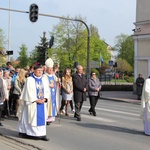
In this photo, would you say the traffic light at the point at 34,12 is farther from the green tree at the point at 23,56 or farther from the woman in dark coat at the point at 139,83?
the green tree at the point at 23,56

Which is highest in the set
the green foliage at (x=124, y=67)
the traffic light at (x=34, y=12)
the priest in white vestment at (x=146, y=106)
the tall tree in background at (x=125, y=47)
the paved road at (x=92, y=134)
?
the tall tree in background at (x=125, y=47)

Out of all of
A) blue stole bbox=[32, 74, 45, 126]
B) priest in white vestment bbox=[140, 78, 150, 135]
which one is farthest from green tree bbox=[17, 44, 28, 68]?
blue stole bbox=[32, 74, 45, 126]

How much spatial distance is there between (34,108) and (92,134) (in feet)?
6.53

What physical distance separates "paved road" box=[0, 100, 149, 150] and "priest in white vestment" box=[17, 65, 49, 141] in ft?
0.82

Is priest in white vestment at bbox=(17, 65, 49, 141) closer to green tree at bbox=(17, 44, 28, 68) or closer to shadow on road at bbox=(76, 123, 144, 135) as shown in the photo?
shadow on road at bbox=(76, 123, 144, 135)

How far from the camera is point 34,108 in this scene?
8.16 meters

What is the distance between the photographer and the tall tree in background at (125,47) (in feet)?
337

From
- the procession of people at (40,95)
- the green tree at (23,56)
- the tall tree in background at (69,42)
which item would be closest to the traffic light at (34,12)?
the procession of people at (40,95)

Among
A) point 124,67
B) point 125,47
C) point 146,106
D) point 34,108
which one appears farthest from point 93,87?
point 125,47

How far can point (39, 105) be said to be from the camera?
8.26 m

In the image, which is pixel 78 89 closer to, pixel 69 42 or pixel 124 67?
pixel 69 42

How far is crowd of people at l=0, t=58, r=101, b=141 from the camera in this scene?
8172 mm

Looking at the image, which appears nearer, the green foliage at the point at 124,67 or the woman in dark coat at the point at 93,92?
the woman in dark coat at the point at 93,92

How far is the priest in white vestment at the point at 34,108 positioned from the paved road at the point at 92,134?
251 millimetres
